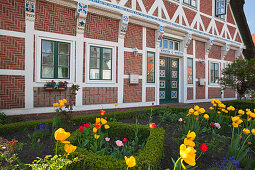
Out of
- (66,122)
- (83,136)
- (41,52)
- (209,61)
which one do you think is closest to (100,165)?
(83,136)

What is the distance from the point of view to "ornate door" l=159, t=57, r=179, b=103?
8.39 metres

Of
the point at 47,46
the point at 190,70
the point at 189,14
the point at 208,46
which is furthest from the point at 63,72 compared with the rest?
the point at 208,46

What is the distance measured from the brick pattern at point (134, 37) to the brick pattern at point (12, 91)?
419 cm

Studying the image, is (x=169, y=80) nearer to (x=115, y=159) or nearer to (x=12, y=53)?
(x=12, y=53)

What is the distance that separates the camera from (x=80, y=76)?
5840 mm

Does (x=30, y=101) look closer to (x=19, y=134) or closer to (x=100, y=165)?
(x=19, y=134)

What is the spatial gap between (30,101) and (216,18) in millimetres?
11630

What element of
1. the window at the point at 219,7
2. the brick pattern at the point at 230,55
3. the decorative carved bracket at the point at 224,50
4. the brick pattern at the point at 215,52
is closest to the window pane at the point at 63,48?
the brick pattern at the point at 215,52

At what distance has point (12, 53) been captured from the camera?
4758 millimetres

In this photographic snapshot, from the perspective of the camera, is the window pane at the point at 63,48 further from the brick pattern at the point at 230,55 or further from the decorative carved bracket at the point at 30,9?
the brick pattern at the point at 230,55

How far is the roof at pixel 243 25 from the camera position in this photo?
11227mm

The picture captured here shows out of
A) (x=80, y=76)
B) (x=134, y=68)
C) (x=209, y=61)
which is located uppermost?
(x=209, y=61)

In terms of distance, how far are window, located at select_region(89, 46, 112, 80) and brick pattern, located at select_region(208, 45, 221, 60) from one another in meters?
7.35

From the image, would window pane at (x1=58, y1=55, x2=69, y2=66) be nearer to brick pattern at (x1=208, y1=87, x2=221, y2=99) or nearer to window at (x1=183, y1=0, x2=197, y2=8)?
window at (x1=183, y1=0, x2=197, y2=8)
